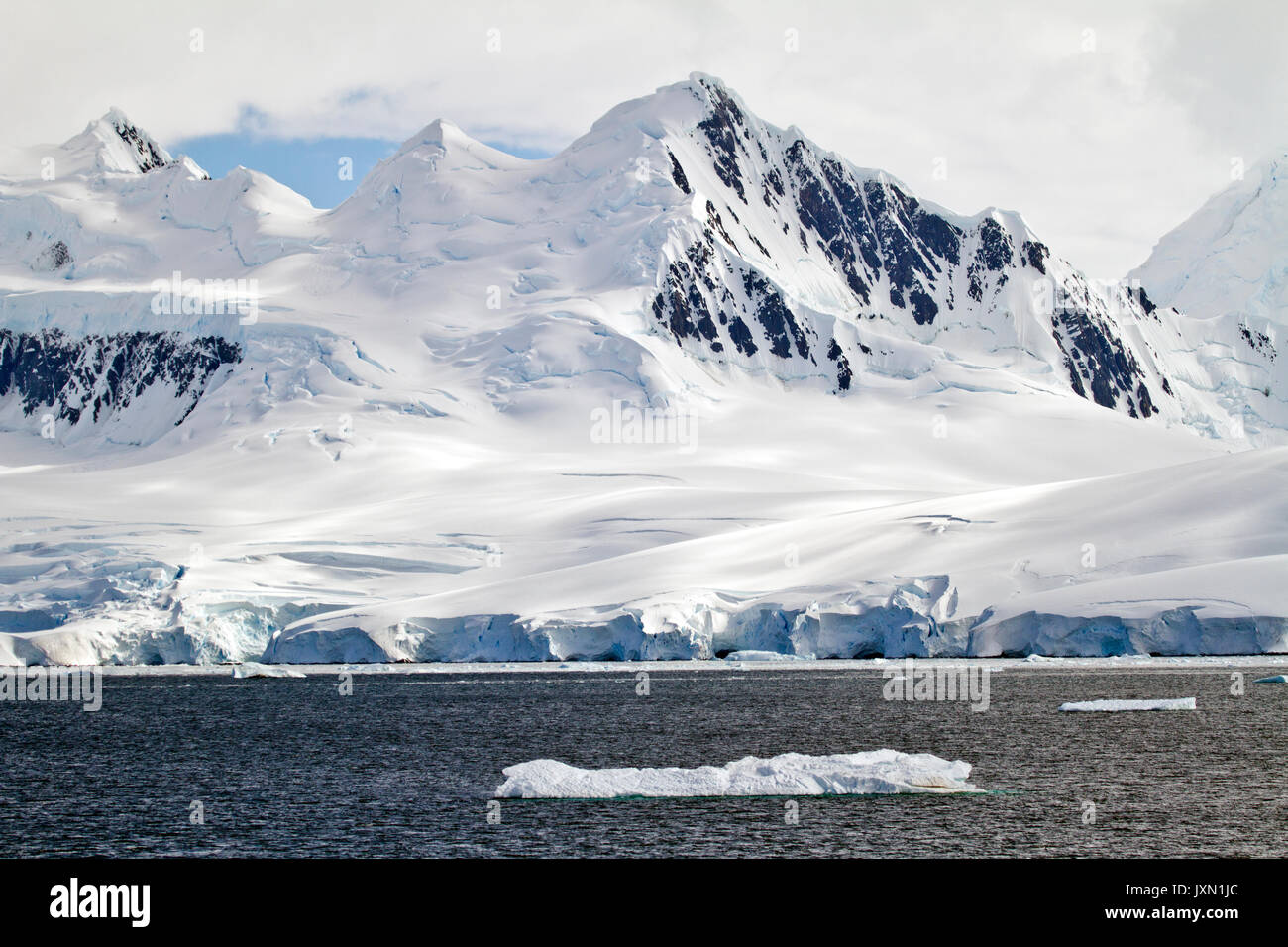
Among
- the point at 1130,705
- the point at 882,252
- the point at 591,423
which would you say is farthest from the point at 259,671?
the point at 882,252

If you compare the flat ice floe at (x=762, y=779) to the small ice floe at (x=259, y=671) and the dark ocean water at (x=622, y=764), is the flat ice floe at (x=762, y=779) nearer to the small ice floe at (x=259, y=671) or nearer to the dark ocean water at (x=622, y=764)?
the dark ocean water at (x=622, y=764)

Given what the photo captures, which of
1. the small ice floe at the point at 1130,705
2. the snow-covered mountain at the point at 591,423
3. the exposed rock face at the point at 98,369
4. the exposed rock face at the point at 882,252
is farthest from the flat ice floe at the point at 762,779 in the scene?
the exposed rock face at the point at 882,252

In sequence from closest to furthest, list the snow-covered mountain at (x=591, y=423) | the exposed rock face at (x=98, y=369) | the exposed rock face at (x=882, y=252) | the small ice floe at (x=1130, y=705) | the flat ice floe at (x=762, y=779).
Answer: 1. the flat ice floe at (x=762, y=779)
2. the small ice floe at (x=1130, y=705)
3. the snow-covered mountain at (x=591, y=423)
4. the exposed rock face at (x=98, y=369)
5. the exposed rock face at (x=882, y=252)

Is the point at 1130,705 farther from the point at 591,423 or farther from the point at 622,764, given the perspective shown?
the point at 591,423

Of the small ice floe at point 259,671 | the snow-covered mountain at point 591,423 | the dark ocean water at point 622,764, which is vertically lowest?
the dark ocean water at point 622,764

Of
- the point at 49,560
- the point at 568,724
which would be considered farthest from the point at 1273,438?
the point at 568,724

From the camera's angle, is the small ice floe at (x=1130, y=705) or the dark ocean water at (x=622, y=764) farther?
the small ice floe at (x=1130, y=705)
